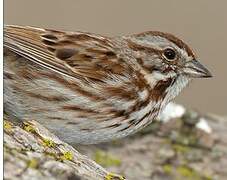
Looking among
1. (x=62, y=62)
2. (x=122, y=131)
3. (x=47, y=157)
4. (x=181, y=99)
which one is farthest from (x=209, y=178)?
(x=181, y=99)

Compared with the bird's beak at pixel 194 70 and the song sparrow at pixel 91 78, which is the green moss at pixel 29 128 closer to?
the song sparrow at pixel 91 78

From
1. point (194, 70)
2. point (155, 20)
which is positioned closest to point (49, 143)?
point (194, 70)

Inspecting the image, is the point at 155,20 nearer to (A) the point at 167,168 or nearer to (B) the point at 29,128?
(A) the point at 167,168

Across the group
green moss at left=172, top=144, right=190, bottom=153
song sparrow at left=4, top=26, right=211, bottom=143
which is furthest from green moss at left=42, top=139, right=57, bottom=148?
green moss at left=172, top=144, right=190, bottom=153

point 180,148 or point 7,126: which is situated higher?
point 7,126

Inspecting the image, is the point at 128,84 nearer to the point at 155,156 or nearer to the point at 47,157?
the point at 155,156

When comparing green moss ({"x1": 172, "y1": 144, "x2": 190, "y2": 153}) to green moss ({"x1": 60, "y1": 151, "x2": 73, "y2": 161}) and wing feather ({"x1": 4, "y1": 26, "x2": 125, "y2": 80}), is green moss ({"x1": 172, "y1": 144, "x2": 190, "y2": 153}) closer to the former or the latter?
wing feather ({"x1": 4, "y1": 26, "x2": 125, "y2": 80})
